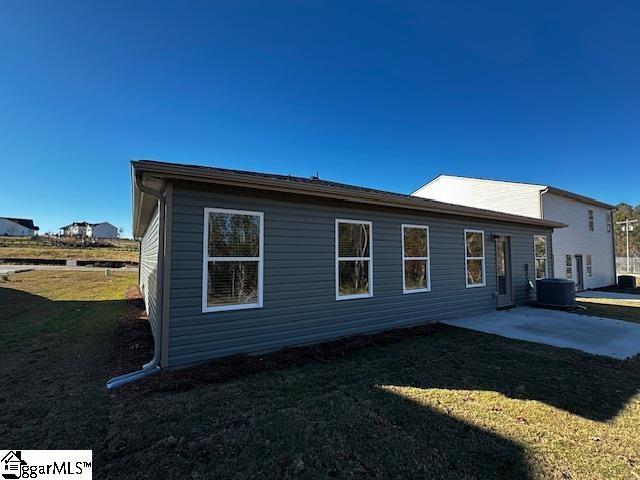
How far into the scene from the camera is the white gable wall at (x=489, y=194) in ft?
46.3

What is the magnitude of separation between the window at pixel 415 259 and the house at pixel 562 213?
8.12 m

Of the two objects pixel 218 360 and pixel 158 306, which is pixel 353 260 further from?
pixel 158 306

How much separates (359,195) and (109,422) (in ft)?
15.7

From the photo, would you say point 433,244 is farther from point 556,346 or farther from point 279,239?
point 279,239

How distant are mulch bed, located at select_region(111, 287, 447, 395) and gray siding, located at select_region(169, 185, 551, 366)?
0.73 ft

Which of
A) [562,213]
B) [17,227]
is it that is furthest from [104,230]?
[562,213]

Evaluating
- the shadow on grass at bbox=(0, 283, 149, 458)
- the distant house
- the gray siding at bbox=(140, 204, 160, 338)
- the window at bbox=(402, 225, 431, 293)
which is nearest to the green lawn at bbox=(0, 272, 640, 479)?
the shadow on grass at bbox=(0, 283, 149, 458)

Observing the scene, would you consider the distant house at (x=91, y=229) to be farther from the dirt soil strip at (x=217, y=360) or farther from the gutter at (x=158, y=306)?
the gutter at (x=158, y=306)

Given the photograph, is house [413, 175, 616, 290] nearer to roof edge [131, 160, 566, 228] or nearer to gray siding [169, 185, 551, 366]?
gray siding [169, 185, 551, 366]

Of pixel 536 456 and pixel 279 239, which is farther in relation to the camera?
pixel 279 239

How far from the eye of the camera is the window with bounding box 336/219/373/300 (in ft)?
19.5

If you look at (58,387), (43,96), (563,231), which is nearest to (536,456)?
(58,387)

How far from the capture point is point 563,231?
14805 mm

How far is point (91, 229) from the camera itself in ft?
240
